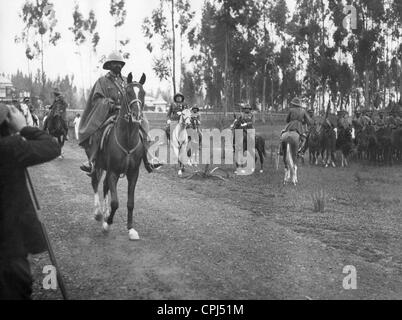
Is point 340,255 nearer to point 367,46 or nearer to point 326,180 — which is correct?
point 326,180

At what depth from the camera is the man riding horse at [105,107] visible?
28.0 feet

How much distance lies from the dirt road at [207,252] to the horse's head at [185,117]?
5680mm

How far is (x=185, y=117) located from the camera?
17.6m

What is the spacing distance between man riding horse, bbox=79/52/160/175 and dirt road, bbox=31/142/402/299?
53.9 inches

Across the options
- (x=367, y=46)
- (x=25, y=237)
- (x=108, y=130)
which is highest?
(x=367, y=46)

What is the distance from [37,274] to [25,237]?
255 cm

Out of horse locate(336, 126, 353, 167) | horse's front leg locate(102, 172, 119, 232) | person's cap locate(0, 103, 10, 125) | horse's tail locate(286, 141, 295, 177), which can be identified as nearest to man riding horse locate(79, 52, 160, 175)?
horse's front leg locate(102, 172, 119, 232)

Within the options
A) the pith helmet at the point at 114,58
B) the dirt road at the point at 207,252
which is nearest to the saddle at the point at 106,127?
the pith helmet at the point at 114,58

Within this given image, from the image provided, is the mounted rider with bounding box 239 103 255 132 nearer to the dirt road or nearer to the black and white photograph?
the black and white photograph

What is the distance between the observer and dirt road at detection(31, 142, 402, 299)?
18.7 feet

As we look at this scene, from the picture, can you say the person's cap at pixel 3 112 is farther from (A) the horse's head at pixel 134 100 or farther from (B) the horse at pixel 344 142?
(B) the horse at pixel 344 142

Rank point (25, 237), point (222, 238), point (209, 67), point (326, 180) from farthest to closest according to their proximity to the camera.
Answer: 1. point (209, 67)
2. point (326, 180)
3. point (222, 238)
4. point (25, 237)
